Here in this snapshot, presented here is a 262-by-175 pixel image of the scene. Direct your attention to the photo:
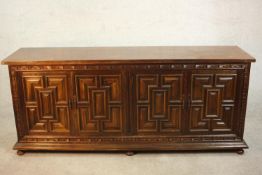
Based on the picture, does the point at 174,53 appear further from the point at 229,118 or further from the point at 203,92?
the point at 229,118

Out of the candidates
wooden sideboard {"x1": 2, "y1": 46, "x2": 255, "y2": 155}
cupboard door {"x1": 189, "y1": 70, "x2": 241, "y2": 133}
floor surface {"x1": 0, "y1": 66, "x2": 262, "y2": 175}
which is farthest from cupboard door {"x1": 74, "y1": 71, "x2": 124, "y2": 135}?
cupboard door {"x1": 189, "y1": 70, "x2": 241, "y2": 133}

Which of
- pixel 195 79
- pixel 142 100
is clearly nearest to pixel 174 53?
pixel 195 79

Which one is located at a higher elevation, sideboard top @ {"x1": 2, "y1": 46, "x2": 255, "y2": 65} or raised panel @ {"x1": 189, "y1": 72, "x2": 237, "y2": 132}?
sideboard top @ {"x1": 2, "y1": 46, "x2": 255, "y2": 65}

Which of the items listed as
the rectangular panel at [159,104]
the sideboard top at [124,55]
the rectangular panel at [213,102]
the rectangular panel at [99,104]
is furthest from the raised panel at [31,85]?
the rectangular panel at [213,102]

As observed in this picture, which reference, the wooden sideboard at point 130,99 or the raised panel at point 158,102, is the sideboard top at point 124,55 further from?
the raised panel at point 158,102

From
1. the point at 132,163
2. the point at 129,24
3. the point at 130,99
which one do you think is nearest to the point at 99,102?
the point at 130,99

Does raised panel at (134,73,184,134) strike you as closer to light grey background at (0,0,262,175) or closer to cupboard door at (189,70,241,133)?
cupboard door at (189,70,241,133)

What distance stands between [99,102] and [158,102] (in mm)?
430

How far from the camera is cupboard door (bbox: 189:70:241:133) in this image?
92.7 inches

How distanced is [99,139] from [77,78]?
50 cm

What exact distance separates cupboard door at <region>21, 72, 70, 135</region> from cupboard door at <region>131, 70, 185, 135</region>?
20.1 inches

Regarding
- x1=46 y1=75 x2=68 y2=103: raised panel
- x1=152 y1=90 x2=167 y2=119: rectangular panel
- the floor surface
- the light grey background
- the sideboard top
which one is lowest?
the floor surface

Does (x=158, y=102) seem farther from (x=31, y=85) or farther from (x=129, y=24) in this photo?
(x=31, y=85)

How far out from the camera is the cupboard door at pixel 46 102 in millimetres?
2373
